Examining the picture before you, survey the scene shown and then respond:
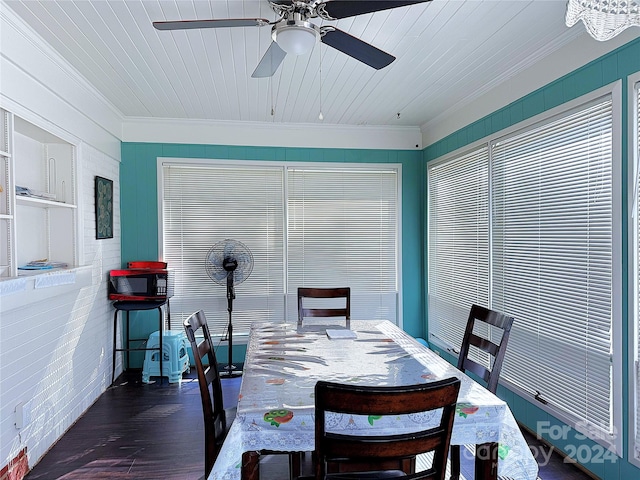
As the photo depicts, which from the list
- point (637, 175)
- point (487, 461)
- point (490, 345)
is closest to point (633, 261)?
point (637, 175)

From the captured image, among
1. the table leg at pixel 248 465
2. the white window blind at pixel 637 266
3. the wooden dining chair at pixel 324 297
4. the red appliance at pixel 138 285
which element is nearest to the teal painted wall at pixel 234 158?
the red appliance at pixel 138 285

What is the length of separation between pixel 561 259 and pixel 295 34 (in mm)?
2087

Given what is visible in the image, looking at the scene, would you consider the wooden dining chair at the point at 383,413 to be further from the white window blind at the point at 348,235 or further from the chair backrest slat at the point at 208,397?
the white window blind at the point at 348,235

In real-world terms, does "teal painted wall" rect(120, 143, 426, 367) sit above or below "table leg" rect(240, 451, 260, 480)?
above

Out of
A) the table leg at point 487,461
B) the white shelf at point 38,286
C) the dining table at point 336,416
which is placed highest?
the white shelf at point 38,286

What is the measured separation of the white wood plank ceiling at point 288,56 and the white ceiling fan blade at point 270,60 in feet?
0.67

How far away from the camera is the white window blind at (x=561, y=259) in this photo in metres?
2.32

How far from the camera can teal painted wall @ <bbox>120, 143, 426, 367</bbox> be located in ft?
14.4

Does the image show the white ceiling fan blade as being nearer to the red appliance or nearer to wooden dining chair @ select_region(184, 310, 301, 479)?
wooden dining chair @ select_region(184, 310, 301, 479)

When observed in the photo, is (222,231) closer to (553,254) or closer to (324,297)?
(324,297)

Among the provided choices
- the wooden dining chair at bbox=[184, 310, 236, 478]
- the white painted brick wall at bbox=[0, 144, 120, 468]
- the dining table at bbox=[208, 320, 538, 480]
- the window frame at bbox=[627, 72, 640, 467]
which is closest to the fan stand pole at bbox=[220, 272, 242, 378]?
the white painted brick wall at bbox=[0, 144, 120, 468]

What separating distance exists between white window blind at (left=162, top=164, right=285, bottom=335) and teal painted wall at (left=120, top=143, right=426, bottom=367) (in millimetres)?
150

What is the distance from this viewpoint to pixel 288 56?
2.89 m

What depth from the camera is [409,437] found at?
128 centimetres
